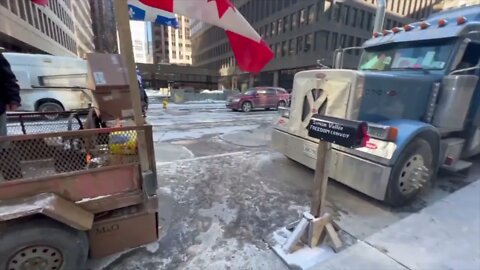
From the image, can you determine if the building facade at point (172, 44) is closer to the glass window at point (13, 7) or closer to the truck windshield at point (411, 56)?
the glass window at point (13, 7)

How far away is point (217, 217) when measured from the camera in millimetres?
3232

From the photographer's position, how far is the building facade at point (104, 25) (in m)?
6.88

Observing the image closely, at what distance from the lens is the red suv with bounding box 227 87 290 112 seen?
51.4ft

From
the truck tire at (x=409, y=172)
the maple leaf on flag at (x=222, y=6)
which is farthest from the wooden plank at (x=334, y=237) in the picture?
the maple leaf on flag at (x=222, y=6)

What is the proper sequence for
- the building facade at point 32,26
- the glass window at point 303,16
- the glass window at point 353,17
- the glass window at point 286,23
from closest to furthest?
1. the building facade at point 32,26
2. the glass window at point 353,17
3. the glass window at point 303,16
4. the glass window at point 286,23

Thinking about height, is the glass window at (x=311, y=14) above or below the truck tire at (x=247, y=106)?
above

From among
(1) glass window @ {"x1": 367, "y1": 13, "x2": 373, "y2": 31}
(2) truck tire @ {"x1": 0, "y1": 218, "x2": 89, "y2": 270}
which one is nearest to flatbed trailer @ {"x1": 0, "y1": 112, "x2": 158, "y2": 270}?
(2) truck tire @ {"x1": 0, "y1": 218, "x2": 89, "y2": 270}

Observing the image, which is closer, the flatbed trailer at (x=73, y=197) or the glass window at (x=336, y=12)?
the flatbed trailer at (x=73, y=197)

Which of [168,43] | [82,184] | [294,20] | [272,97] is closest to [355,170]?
[82,184]

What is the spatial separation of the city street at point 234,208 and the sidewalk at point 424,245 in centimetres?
16

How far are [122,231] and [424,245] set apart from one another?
10.2 feet

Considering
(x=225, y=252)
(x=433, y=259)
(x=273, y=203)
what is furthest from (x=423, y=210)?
(x=225, y=252)

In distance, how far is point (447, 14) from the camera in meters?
4.69

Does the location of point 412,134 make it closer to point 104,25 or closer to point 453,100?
point 453,100
